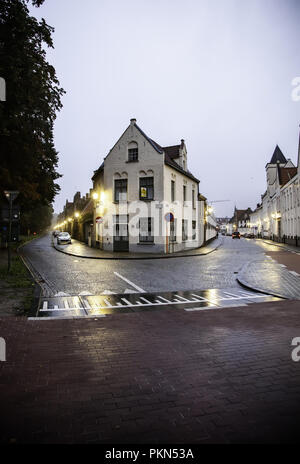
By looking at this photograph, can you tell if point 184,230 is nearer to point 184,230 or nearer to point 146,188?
point 184,230

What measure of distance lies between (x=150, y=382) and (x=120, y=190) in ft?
78.4

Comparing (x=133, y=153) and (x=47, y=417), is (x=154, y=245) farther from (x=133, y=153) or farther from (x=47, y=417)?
(x=47, y=417)

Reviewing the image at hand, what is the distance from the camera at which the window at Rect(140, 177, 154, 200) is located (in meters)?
24.9

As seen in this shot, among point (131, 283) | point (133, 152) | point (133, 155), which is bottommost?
point (131, 283)

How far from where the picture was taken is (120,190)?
26.5 metres

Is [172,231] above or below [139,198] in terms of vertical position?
below

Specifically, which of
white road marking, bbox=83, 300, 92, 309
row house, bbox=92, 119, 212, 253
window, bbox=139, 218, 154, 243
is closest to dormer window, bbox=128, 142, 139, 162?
row house, bbox=92, 119, 212, 253

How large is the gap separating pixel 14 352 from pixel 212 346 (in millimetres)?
3248

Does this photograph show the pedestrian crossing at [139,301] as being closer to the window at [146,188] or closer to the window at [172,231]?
the window at [172,231]

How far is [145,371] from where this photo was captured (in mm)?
3852

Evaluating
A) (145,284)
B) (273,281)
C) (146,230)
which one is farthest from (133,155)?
(273,281)

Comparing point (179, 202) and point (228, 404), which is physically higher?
point (179, 202)

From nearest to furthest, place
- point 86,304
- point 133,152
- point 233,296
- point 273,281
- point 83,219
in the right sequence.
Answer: point 86,304, point 233,296, point 273,281, point 133,152, point 83,219

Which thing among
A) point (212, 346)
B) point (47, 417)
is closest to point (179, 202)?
point (212, 346)
